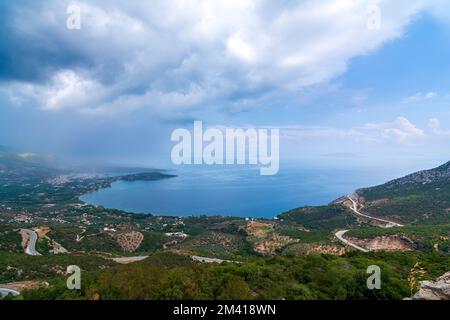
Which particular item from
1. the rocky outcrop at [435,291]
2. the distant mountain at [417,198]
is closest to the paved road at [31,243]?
the rocky outcrop at [435,291]

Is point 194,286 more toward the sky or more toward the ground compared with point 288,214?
more toward the sky

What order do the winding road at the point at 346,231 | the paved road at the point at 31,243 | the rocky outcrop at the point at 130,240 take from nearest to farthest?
the paved road at the point at 31,243, the winding road at the point at 346,231, the rocky outcrop at the point at 130,240

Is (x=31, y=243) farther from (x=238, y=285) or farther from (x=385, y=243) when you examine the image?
(x=385, y=243)

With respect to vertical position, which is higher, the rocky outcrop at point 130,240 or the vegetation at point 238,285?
the vegetation at point 238,285

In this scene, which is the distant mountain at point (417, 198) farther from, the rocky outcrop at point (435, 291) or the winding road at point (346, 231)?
the rocky outcrop at point (435, 291)

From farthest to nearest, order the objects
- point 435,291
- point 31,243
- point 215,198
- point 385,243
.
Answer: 1. point 215,198
2. point 31,243
3. point 385,243
4. point 435,291

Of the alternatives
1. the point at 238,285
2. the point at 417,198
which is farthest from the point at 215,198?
the point at 238,285

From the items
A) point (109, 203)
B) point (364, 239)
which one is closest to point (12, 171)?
point (109, 203)

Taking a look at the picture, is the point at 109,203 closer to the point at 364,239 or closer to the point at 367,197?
the point at 367,197
